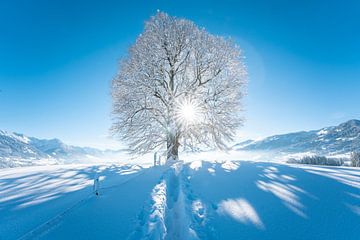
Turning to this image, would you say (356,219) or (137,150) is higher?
(137,150)

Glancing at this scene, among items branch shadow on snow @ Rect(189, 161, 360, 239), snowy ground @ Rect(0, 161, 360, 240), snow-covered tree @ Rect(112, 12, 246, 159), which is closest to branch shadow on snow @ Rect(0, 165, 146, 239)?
snowy ground @ Rect(0, 161, 360, 240)

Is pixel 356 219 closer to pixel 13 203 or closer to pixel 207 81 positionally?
pixel 13 203

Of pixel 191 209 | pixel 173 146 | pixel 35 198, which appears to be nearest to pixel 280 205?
pixel 191 209

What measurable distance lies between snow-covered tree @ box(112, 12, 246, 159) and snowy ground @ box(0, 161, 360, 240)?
→ 33.8ft

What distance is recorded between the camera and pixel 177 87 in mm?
21203

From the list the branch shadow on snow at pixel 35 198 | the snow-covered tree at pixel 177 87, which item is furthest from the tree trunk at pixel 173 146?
the branch shadow on snow at pixel 35 198

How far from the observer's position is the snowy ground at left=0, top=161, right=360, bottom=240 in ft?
17.6

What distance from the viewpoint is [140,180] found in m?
10.6

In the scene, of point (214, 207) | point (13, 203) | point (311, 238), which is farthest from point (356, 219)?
point (13, 203)

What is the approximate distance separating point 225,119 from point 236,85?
3.40 meters

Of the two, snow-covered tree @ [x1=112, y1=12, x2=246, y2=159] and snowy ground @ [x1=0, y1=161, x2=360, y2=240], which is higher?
snow-covered tree @ [x1=112, y1=12, x2=246, y2=159]

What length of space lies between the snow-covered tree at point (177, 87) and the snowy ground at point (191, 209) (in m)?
10.3

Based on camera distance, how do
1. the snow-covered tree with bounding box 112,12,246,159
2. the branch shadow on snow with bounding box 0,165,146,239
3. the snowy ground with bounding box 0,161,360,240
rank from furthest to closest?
the snow-covered tree with bounding box 112,12,246,159, the branch shadow on snow with bounding box 0,165,146,239, the snowy ground with bounding box 0,161,360,240

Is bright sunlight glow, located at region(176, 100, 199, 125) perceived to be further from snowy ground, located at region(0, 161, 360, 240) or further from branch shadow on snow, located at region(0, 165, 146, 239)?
snowy ground, located at region(0, 161, 360, 240)
